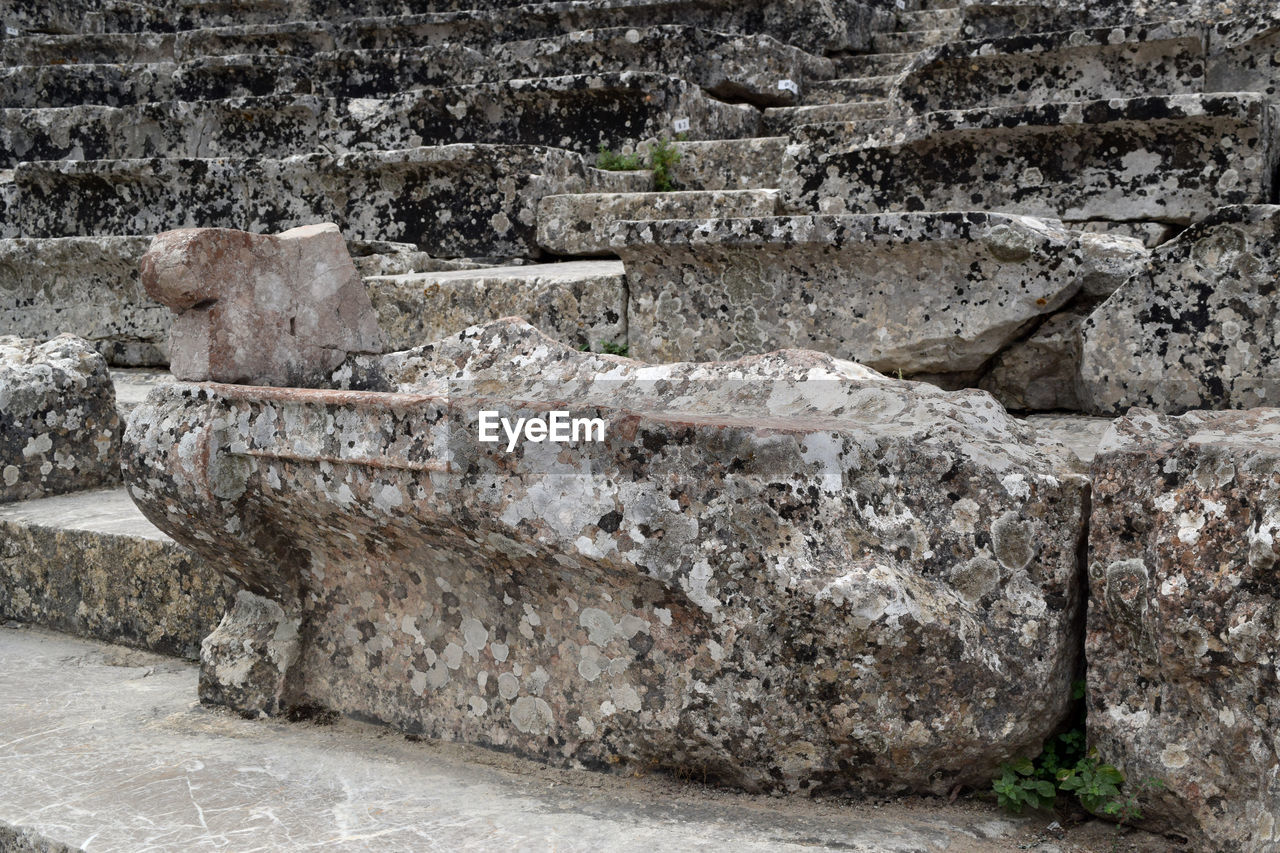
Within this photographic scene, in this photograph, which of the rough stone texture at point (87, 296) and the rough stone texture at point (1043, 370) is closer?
the rough stone texture at point (1043, 370)

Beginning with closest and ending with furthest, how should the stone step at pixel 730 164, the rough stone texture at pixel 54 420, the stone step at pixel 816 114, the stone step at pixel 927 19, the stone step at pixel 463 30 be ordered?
the rough stone texture at pixel 54 420 < the stone step at pixel 730 164 < the stone step at pixel 816 114 < the stone step at pixel 463 30 < the stone step at pixel 927 19

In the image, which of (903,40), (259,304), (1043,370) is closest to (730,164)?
(1043,370)

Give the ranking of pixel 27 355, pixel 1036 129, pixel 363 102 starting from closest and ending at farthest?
pixel 1036 129, pixel 27 355, pixel 363 102

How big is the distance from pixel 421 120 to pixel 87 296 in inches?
63.0

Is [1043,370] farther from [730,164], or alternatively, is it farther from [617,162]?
[617,162]

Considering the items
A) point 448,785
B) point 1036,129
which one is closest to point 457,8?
point 1036,129

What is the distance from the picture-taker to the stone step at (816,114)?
4.78m

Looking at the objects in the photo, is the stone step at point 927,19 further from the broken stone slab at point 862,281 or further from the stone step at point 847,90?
the broken stone slab at point 862,281

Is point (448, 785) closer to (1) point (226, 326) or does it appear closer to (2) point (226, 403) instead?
(2) point (226, 403)

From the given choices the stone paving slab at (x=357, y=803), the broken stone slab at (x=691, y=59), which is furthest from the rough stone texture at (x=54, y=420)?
the broken stone slab at (x=691, y=59)

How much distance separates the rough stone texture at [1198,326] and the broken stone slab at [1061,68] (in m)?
1.31

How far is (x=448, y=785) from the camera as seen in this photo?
7.32 ft

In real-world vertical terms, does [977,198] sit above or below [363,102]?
below

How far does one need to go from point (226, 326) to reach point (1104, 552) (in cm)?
187
